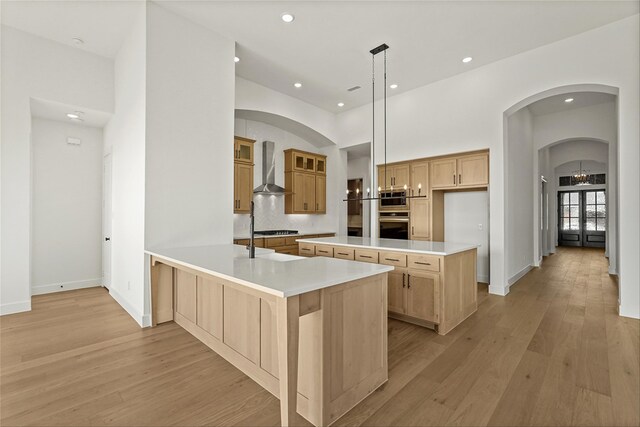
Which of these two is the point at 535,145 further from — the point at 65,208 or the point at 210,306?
the point at 65,208

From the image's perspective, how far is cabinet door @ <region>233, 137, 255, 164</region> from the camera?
5.38m

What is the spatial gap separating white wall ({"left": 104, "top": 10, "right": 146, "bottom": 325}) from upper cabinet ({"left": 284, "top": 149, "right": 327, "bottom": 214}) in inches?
123

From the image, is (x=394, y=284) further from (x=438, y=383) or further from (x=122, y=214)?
(x=122, y=214)

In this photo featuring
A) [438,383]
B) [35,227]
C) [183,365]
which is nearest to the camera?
[438,383]

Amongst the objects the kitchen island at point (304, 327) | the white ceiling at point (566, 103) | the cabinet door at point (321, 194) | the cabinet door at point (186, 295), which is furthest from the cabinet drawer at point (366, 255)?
the white ceiling at point (566, 103)

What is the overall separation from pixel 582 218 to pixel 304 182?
1079 centimetres

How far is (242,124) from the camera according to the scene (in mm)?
5926

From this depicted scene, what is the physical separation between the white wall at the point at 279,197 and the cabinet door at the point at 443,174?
8.01ft

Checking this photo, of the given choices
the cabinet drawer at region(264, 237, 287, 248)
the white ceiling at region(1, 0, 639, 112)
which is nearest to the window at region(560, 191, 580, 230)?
the white ceiling at region(1, 0, 639, 112)

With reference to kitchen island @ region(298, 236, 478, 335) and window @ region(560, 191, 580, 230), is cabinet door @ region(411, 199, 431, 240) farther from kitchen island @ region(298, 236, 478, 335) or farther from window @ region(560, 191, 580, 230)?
window @ region(560, 191, 580, 230)

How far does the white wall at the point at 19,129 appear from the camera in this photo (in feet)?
12.0

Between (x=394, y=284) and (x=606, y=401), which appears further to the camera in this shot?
(x=394, y=284)

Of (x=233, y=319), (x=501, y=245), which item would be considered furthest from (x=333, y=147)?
(x=233, y=319)

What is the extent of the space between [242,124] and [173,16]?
2.51 m
